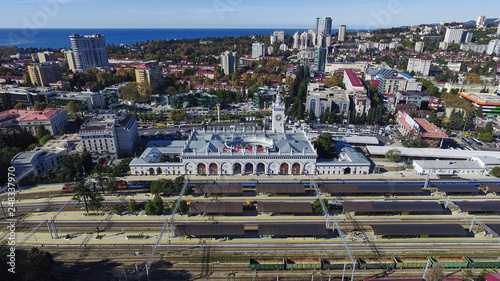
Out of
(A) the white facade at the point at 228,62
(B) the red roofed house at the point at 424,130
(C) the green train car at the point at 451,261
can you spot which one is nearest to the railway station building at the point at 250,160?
(C) the green train car at the point at 451,261

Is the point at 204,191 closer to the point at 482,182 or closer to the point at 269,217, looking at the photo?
the point at 269,217

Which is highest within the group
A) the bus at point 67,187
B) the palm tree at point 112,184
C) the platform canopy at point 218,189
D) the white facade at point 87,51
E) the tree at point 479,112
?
the white facade at point 87,51

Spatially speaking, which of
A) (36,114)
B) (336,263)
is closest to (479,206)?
(336,263)

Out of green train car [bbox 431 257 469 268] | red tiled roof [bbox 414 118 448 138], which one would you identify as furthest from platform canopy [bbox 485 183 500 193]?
green train car [bbox 431 257 469 268]

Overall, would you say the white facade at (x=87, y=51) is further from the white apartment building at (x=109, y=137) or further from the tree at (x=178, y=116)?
the white apartment building at (x=109, y=137)

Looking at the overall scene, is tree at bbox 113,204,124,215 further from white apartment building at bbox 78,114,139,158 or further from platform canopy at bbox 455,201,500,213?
platform canopy at bbox 455,201,500,213

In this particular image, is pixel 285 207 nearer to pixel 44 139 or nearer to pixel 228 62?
pixel 44 139

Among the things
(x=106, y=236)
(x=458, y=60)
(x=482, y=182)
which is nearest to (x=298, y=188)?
(x=106, y=236)
